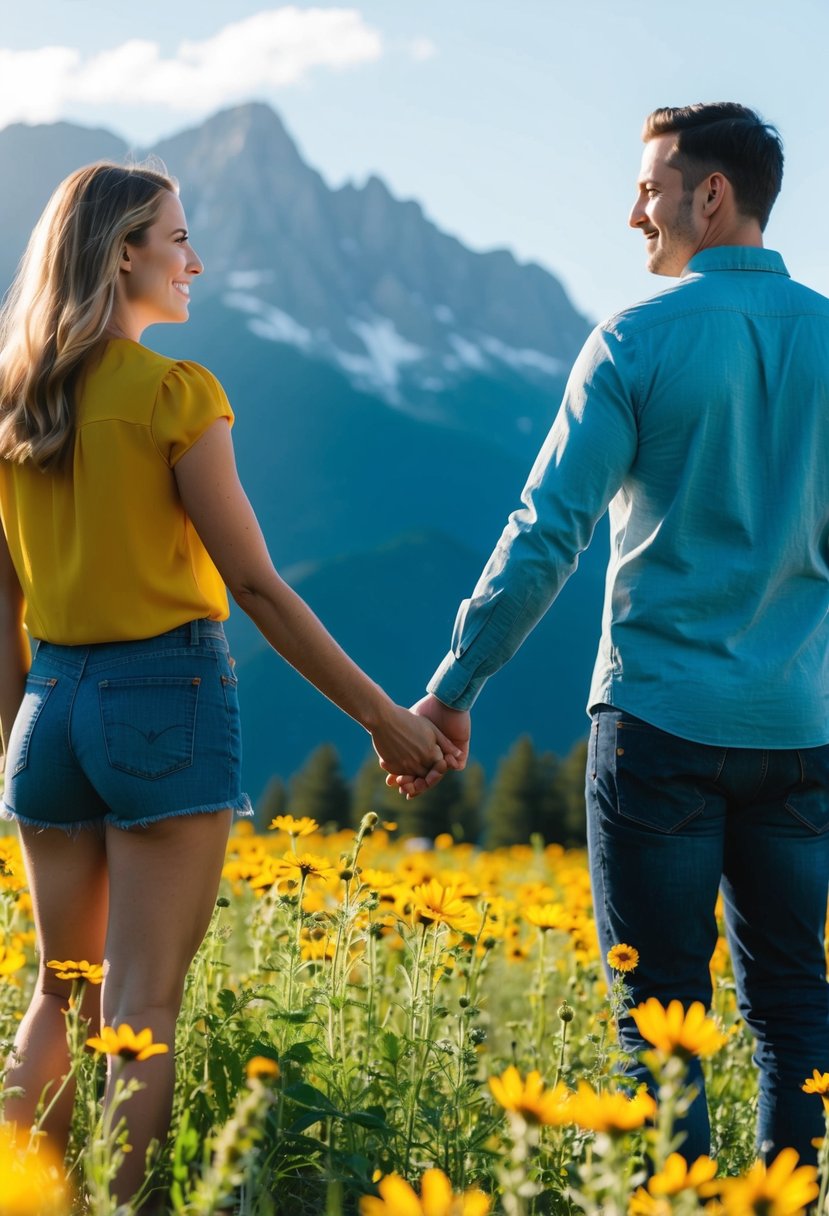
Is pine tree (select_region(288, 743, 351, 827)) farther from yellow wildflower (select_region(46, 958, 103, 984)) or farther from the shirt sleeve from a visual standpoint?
yellow wildflower (select_region(46, 958, 103, 984))

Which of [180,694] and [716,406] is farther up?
[716,406]

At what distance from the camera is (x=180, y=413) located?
2262 millimetres

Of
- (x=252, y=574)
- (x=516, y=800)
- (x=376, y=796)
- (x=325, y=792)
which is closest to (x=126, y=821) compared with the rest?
(x=252, y=574)

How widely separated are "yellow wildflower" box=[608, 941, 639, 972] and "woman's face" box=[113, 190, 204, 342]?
151 cm

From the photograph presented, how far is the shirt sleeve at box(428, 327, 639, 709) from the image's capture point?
2.52 m

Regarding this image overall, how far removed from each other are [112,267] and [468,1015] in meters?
1.64

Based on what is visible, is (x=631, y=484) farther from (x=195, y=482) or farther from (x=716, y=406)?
(x=195, y=482)

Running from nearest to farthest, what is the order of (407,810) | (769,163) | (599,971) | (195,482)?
(195,482), (769,163), (599,971), (407,810)

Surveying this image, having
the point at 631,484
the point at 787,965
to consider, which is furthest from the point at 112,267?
the point at 787,965

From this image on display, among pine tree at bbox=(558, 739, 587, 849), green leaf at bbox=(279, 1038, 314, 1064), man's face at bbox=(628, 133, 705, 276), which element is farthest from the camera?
pine tree at bbox=(558, 739, 587, 849)

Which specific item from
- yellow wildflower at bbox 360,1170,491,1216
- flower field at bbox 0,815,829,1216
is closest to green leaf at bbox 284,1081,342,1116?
flower field at bbox 0,815,829,1216

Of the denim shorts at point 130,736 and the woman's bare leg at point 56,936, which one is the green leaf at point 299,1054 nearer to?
the woman's bare leg at point 56,936

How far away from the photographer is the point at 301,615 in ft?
7.88

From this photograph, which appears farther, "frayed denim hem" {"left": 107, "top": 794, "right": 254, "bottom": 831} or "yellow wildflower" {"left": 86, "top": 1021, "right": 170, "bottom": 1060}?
"frayed denim hem" {"left": 107, "top": 794, "right": 254, "bottom": 831}
